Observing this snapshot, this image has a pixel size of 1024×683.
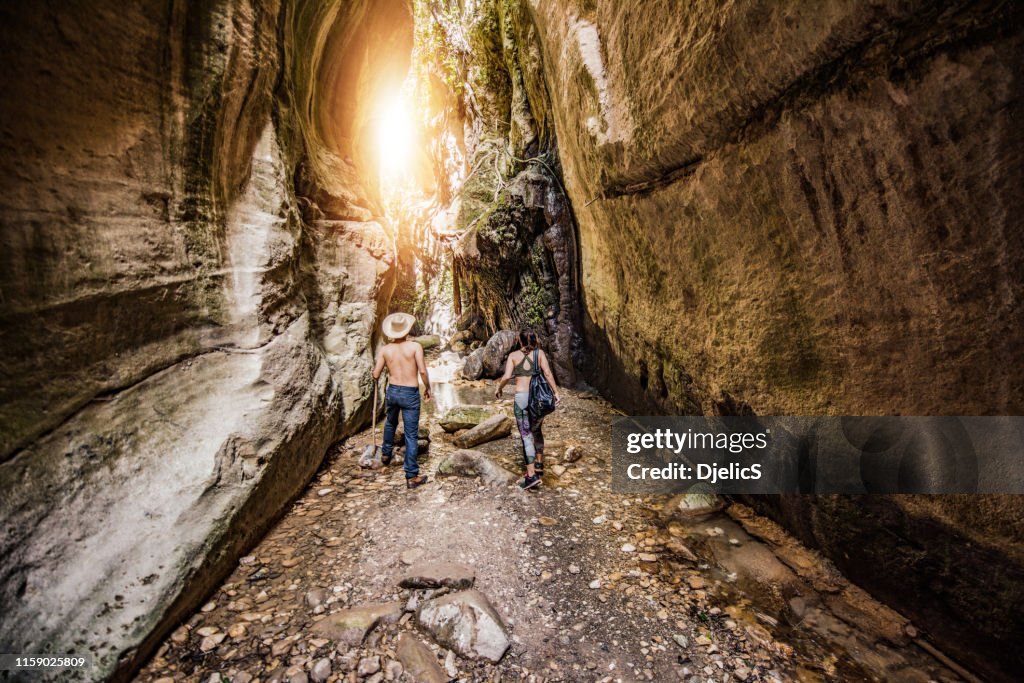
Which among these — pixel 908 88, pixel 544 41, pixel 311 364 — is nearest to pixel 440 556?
pixel 311 364

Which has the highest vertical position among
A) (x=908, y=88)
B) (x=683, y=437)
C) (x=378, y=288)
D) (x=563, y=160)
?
(x=563, y=160)

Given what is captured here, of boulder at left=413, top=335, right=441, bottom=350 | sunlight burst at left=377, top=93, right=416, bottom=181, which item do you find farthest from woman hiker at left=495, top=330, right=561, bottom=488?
sunlight burst at left=377, top=93, right=416, bottom=181

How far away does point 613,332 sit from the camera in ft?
23.3

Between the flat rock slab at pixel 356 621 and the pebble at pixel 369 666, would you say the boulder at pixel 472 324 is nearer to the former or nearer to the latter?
the flat rock slab at pixel 356 621

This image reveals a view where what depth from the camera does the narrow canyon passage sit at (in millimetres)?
2166

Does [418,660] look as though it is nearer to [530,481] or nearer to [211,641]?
[211,641]

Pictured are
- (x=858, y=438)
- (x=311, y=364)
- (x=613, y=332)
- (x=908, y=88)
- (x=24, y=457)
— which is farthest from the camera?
(x=613, y=332)

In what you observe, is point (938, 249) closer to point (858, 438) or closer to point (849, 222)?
point (849, 222)

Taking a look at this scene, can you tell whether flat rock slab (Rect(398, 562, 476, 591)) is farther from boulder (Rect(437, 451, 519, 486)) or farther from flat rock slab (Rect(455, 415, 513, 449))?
flat rock slab (Rect(455, 415, 513, 449))

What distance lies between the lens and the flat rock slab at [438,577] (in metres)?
2.91

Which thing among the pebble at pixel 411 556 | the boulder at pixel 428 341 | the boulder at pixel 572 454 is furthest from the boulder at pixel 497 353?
the pebble at pixel 411 556

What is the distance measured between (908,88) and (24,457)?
5661 mm

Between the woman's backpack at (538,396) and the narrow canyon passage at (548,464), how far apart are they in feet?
2.76

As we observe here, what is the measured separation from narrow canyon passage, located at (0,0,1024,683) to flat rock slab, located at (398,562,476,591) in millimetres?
20
